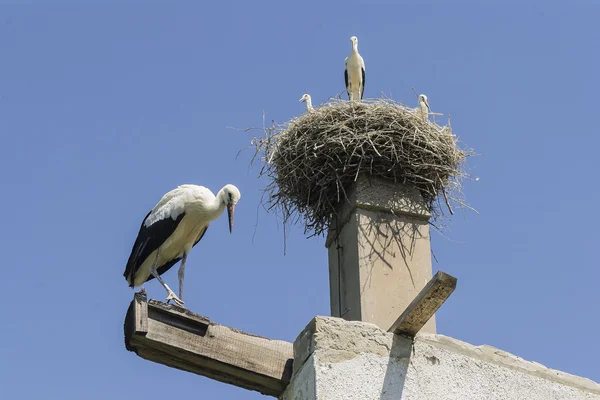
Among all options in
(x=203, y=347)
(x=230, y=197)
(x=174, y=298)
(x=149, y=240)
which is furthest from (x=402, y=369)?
(x=149, y=240)

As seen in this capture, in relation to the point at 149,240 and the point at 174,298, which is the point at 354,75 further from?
the point at 174,298

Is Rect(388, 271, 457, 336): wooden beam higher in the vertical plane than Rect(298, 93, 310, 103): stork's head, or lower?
lower

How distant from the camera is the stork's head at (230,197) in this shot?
800 centimetres

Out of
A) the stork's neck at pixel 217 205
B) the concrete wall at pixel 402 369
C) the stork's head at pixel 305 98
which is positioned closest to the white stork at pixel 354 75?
the stork's head at pixel 305 98

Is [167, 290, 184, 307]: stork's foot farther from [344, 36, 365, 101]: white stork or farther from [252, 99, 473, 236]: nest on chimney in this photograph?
[344, 36, 365, 101]: white stork

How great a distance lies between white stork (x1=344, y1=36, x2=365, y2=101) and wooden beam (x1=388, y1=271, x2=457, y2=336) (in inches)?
256

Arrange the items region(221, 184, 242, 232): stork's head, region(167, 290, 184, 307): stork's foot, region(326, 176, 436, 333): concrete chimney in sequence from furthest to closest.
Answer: region(221, 184, 242, 232): stork's head, region(167, 290, 184, 307): stork's foot, region(326, 176, 436, 333): concrete chimney

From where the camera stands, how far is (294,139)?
8773 millimetres

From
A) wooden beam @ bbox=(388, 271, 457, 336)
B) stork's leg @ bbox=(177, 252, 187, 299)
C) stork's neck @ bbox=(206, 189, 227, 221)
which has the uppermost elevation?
stork's neck @ bbox=(206, 189, 227, 221)

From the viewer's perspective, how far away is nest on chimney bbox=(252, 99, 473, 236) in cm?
784

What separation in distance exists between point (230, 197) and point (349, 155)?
3.10 ft

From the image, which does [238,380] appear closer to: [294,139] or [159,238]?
[159,238]

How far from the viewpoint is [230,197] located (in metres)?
8.01

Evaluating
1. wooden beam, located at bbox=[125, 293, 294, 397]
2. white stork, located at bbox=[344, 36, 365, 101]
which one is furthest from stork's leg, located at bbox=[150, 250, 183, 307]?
white stork, located at bbox=[344, 36, 365, 101]
